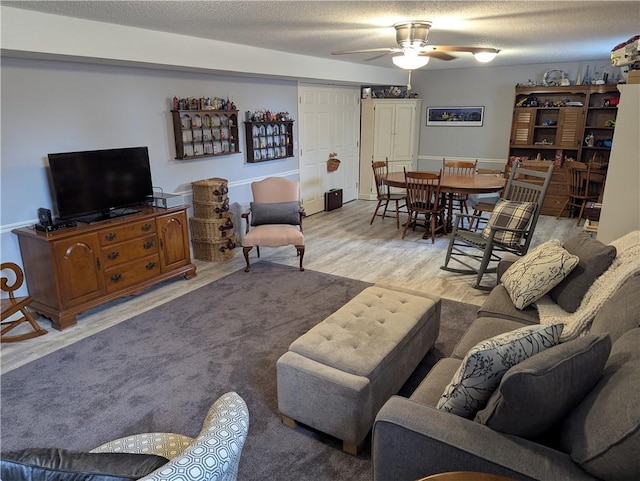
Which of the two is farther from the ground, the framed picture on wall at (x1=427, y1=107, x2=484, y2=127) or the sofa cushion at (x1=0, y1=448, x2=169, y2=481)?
the framed picture on wall at (x1=427, y1=107, x2=484, y2=127)

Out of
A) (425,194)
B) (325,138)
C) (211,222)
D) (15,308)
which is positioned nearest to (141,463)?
(15,308)

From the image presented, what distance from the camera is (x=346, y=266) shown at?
474 centimetres

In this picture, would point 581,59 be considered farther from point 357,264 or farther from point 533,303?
point 533,303

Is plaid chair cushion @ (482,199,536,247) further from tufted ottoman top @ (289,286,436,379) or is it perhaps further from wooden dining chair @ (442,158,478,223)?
wooden dining chair @ (442,158,478,223)

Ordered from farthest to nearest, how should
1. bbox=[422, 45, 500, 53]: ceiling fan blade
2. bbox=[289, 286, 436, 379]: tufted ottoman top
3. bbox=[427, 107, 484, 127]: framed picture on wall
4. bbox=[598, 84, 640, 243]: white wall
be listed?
bbox=[427, 107, 484, 127]: framed picture on wall
bbox=[422, 45, 500, 53]: ceiling fan blade
bbox=[598, 84, 640, 243]: white wall
bbox=[289, 286, 436, 379]: tufted ottoman top

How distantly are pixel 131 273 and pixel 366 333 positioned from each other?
240 cm

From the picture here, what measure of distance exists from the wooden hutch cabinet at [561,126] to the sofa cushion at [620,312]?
16.5 feet

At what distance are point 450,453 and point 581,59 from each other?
672cm

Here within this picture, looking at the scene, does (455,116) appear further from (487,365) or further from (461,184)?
(487,365)

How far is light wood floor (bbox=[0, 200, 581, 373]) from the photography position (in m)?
3.32

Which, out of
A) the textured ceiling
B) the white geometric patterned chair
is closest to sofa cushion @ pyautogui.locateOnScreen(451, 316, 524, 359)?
the white geometric patterned chair

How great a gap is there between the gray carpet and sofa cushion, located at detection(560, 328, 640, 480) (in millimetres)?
1010

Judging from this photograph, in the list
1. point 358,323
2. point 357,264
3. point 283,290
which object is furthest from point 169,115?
point 358,323

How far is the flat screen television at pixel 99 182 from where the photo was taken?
345 centimetres
